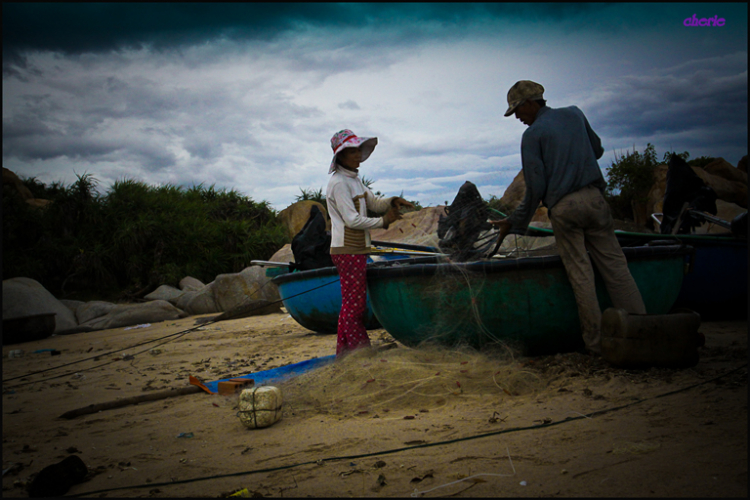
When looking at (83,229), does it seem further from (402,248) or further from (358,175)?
(358,175)

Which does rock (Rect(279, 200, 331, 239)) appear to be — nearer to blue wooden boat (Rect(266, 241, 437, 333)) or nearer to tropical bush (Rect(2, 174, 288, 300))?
tropical bush (Rect(2, 174, 288, 300))

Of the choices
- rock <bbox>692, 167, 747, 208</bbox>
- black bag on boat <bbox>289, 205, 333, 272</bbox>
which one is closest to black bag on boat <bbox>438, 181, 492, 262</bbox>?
black bag on boat <bbox>289, 205, 333, 272</bbox>

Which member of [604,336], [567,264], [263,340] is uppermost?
[567,264]

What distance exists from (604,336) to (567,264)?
1.93 feet

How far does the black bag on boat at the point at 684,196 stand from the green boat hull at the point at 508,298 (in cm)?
304

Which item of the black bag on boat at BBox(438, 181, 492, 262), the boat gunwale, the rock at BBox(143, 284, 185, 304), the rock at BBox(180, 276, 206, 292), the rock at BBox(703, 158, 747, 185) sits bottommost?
the rock at BBox(143, 284, 185, 304)

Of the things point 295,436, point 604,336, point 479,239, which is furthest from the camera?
point 479,239

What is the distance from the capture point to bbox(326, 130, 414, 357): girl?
4.29 metres

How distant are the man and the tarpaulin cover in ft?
7.32

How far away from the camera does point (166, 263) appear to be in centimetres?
1519

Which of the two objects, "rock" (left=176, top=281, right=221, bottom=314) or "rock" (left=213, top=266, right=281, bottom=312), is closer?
"rock" (left=213, top=266, right=281, bottom=312)

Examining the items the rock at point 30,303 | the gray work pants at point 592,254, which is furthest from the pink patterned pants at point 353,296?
the rock at point 30,303

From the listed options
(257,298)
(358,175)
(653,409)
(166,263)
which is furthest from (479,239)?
(166,263)

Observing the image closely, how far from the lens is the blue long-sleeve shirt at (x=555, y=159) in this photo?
11.9 feet
